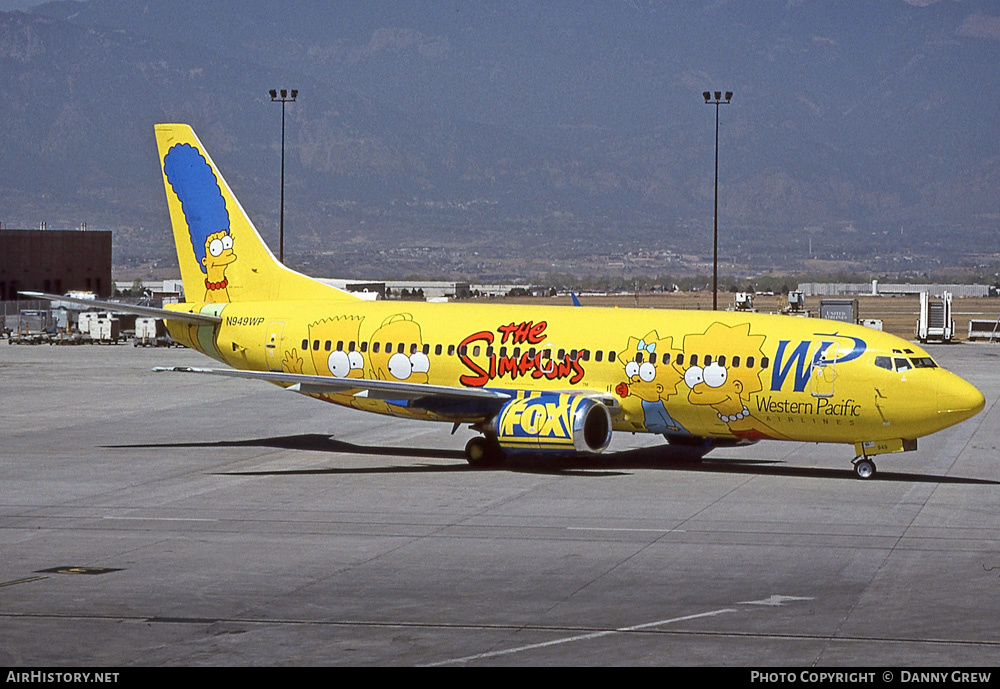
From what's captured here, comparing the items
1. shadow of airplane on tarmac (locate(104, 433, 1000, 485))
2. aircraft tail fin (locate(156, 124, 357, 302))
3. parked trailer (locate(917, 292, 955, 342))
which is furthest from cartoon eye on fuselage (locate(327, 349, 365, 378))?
parked trailer (locate(917, 292, 955, 342))

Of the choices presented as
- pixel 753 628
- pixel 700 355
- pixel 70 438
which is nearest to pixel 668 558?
pixel 753 628

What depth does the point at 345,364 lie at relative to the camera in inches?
1666

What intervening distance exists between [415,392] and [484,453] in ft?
8.32

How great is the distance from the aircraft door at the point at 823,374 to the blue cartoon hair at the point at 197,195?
18680 millimetres

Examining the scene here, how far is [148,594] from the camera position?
23234mm

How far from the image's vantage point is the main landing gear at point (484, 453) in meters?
39.5

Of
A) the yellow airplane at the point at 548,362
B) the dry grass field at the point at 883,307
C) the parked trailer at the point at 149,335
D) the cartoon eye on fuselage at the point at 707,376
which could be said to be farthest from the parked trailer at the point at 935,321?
the cartoon eye on fuselage at the point at 707,376

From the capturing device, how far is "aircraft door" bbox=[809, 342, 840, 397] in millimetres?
36375

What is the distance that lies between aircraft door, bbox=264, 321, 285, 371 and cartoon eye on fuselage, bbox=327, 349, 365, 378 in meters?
1.76

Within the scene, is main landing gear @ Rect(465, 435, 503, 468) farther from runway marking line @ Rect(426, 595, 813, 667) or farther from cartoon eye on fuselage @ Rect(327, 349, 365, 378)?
runway marking line @ Rect(426, 595, 813, 667)

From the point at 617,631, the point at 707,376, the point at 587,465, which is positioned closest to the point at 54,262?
the point at 587,465

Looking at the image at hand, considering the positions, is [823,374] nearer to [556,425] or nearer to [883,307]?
[556,425]
